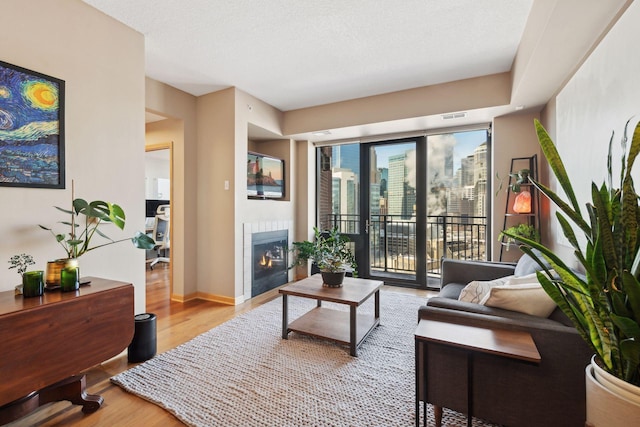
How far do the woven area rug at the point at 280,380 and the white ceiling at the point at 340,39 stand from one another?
2.44 metres

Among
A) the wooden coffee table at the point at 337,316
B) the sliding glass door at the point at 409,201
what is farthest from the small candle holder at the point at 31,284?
the sliding glass door at the point at 409,201

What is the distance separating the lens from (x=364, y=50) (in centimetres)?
267

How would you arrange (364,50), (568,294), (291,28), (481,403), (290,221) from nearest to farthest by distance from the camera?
(568,294) → (481,403) → (291,28) → (364,50) → (290,221)

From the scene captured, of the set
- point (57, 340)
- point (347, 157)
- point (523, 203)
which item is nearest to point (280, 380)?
point (57, 340)

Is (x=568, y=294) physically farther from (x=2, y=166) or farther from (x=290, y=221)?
(x=290, y=221)

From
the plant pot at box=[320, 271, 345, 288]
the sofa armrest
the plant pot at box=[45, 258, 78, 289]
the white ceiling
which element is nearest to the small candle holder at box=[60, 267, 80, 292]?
the plant pot at box=[45, 258, 78, 289]

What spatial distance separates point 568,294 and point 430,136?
329cm

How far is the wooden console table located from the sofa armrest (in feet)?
8.76

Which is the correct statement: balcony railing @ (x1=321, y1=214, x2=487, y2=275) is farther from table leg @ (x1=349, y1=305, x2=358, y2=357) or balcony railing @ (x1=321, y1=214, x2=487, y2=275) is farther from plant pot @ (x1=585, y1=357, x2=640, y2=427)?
plant pot @ (x1=585, y1=357, x2=640, y2=427)

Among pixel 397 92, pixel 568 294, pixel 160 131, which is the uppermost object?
pixel 397 92

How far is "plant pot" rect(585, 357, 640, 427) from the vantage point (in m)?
0.92

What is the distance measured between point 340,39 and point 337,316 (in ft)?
8.28

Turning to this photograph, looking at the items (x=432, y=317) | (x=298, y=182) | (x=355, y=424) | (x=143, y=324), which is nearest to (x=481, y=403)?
(x=432, y=317)

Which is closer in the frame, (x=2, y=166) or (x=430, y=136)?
(x=2, y=166)
